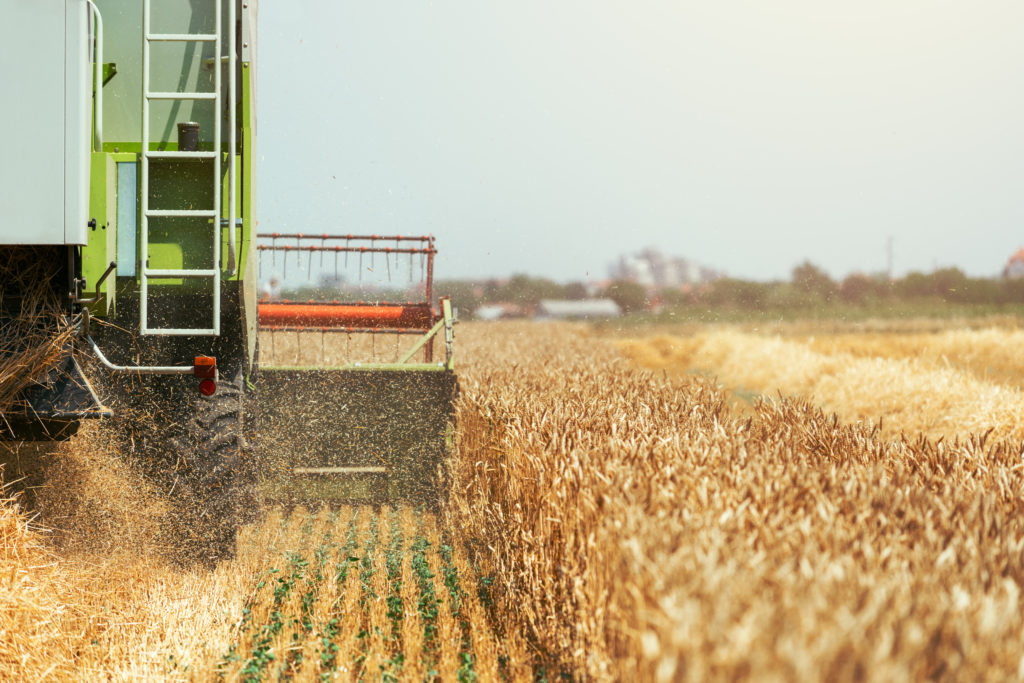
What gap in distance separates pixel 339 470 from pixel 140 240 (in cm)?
238

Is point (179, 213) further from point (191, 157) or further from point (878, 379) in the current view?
point (878, 379)

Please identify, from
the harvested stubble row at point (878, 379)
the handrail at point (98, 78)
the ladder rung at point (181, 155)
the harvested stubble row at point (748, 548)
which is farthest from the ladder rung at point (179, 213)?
the harvested stubble row at point (878, 379)

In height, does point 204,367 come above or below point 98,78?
below

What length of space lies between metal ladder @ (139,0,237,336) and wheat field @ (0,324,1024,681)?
96cm

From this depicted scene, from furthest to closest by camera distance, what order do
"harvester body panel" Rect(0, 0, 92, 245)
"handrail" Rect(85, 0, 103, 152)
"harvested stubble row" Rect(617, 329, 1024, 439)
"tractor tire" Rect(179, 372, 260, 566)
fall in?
"harvested stubble row" Rect(617, 329, 1024, 439) → "tractor tire" Rect(179, 372, 260, 566) → "handrail" Rect(85, 0, 103, 152) → "harvester body panel" Rect(0, 0, 92, 245)

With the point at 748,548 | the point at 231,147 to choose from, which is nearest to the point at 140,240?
the point at 231,147

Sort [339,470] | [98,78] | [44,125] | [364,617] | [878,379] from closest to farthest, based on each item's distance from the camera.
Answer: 1. [44,125]
2. [364,617]
3. [98,78]
4. [339,470]
5. [878,379]

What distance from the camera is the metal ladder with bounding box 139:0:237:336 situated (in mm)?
4117

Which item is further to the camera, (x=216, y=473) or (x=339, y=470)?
(x=339, y=470)

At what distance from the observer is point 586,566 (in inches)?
107

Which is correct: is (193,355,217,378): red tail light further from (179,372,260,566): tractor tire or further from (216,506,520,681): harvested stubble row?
(216,506,520,681): harvested stubble row

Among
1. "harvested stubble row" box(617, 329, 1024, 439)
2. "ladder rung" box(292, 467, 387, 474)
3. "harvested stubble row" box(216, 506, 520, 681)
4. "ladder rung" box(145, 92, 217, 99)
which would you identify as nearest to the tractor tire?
"harvested stubble row" box(216, 506, 520, 681)

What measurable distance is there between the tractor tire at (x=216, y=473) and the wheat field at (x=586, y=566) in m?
0.18

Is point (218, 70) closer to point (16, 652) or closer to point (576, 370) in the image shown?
point (16, 652)
